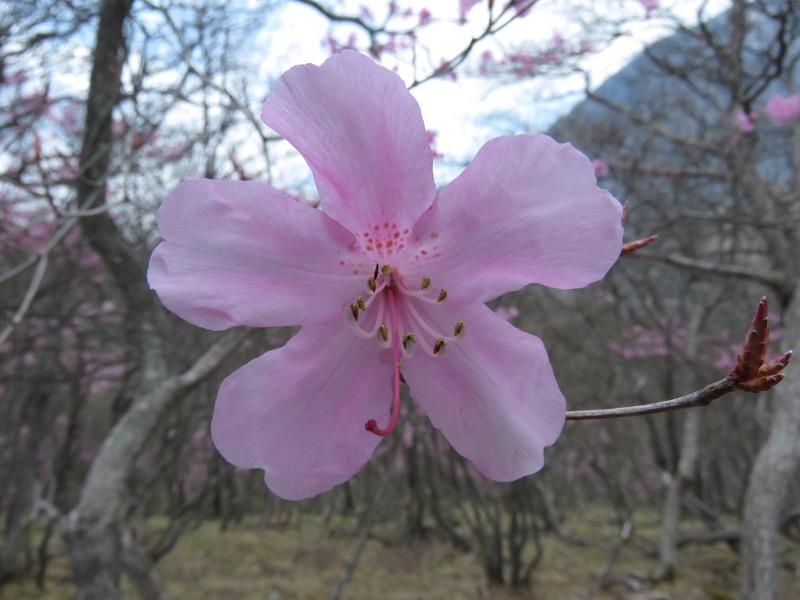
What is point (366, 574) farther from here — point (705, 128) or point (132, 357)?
point (705, 128)

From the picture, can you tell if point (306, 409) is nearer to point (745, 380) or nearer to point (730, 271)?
point (745, 380)

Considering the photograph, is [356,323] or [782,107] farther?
[782,107]

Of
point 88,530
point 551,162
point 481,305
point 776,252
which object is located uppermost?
point 776,252

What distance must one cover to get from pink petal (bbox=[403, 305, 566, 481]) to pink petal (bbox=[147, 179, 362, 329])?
14 centimetres

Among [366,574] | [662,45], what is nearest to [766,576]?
[366,574]

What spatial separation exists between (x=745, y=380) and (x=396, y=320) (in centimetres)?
35

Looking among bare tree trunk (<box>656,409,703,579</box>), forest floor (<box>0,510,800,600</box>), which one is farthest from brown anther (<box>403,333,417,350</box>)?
bare tree trunk (<box>656,409,703,579</box>)

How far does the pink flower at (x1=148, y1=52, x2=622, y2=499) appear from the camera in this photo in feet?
1.88

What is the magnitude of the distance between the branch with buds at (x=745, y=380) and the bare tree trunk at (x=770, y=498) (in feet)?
11.3

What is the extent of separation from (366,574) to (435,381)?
5403 mm

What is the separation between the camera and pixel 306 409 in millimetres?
647

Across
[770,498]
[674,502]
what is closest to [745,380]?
[770,498]

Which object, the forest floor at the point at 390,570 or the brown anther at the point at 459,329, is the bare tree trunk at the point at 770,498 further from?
the brown anther at the point at 459,329

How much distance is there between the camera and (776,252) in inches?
192
